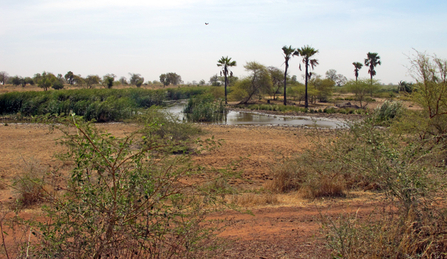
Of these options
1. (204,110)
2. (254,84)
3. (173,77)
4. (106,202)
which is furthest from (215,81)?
(106,202)

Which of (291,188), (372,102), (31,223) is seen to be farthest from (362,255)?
(372,102)

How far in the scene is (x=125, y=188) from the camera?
281 centimetres

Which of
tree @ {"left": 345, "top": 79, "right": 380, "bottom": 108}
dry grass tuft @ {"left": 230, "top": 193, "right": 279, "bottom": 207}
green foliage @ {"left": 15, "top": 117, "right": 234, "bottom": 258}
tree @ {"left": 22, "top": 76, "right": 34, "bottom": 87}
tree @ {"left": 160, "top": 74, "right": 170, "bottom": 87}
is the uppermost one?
tree @ {"left": 160, "top": 74, "right": 170, "bottom": 87}

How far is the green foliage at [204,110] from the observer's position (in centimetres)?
2875

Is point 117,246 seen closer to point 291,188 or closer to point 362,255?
point 362,255

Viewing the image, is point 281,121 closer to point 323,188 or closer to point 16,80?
point 323,188

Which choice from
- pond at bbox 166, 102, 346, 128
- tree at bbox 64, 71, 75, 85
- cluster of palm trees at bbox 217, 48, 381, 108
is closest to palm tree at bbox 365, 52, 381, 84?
cluster of palm trees at bbox 217, 48, 381, 108

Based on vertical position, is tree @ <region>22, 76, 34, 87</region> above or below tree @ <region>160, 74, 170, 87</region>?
below

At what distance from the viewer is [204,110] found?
2902cm

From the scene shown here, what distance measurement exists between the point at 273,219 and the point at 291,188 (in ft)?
9.15

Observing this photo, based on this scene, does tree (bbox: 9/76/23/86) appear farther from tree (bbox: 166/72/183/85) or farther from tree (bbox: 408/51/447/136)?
tree (bbox: 408/51/447/136)

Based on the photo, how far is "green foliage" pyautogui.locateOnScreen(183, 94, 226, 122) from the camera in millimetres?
28750

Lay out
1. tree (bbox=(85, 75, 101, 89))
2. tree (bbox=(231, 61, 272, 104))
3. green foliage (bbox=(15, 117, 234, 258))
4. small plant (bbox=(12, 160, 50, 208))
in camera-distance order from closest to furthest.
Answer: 1. green foliage (bbox=(15, 117, 234, 258))
2. small plant (bbox=(12, 160, 50, 208))
3. tree (bbox=(231, 61, 272, 104))
4. tree (bbox=(85, 75, 101, 89))

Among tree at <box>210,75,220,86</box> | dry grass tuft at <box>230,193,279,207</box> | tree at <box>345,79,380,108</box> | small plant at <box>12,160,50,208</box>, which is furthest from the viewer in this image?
tree at <box>210,75,220,86</box>
